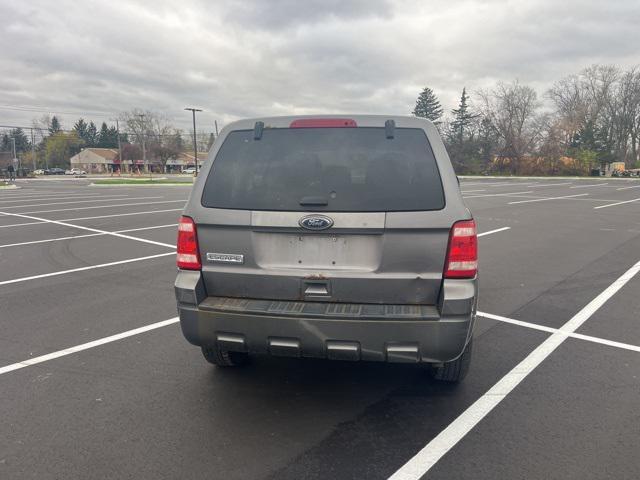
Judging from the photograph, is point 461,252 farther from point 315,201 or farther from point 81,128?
point 81,128

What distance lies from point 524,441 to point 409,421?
26.7 inches

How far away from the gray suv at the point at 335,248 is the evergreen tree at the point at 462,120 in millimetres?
80587

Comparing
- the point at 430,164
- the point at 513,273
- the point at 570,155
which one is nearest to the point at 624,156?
the point at 570,155

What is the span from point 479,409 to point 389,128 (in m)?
1.96

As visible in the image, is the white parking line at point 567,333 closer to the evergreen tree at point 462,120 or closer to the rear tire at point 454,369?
the rear tire at point 454,369

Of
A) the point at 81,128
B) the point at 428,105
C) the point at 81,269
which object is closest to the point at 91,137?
the point at 81,128

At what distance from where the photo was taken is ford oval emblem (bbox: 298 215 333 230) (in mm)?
2768

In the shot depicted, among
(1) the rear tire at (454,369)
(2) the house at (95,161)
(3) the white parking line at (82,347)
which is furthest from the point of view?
(2) the house at (95,161)

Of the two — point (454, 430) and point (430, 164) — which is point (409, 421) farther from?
point (430, 164)

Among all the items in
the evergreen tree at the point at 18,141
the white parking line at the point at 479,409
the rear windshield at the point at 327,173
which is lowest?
the white parking line at the point at 479,409

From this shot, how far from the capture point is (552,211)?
650 inches

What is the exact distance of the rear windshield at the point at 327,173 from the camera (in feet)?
9.21

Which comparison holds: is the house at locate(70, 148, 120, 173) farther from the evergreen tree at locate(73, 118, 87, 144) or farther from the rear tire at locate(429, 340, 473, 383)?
the rear tire at locate(429, 340, 473, 383)

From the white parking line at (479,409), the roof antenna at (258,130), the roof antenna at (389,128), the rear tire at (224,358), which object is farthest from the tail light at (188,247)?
the white parking line at (479,409)
